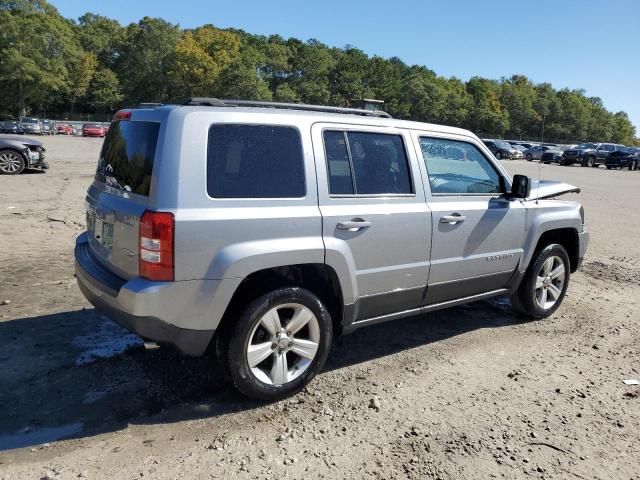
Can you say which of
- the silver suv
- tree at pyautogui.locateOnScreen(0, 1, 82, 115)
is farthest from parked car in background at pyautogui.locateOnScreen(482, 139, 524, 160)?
tree at pyautogui.locateOnScreen(0, 1, 82, 115)

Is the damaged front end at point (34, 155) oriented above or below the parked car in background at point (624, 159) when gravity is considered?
below

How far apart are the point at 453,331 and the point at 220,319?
8.62 ft

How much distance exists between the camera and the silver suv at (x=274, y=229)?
3.19 meters

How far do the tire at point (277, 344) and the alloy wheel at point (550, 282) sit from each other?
2655 mm

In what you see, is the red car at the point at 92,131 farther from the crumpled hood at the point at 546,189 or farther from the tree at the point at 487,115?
the tree at the point at 487,115

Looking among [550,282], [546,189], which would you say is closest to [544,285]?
[550,282]

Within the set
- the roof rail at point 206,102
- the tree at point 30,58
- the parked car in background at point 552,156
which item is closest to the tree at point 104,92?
the tree at point 30,58

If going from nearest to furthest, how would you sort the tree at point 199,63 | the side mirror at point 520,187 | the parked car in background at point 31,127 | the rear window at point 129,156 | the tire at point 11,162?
the rear window at point 129,156, the side mirror at point 520,187, the tire at point 11,162, the parked car in background at point 31,127, the tree at point 199,63

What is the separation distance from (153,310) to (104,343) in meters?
1.61

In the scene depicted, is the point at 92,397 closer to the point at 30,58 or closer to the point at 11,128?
the point at 11,128

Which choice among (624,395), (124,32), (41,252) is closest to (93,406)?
(624,395)

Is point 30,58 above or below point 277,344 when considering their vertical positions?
above

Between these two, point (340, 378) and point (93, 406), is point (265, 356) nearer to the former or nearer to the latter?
point (340, 378)

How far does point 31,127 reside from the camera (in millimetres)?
49188
